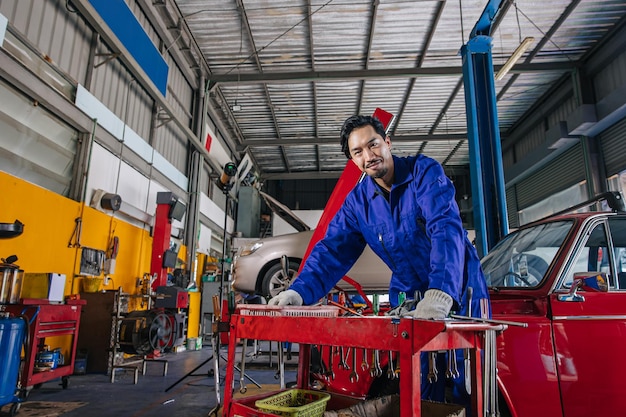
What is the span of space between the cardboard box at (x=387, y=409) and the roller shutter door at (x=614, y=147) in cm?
886

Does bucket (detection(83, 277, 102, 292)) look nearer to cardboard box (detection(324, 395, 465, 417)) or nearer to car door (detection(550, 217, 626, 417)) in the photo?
cardboard box (detection(324, 395, 465, 417))

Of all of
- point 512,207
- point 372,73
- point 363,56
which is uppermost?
point 363,56

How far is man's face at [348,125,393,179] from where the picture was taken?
184 centimetres

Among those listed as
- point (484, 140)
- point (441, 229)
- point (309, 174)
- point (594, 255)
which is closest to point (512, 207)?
point (309, 174)

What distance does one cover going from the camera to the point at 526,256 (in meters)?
2.51

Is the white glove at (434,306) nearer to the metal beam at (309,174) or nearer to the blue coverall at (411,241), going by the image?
the blue coverall at (411,241)

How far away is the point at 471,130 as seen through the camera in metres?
5.39

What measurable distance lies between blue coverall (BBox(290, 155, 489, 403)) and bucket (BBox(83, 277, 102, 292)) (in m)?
4.38

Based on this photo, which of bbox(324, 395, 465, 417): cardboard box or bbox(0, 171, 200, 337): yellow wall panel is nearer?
bbox(324, 395, 465, 417): cardboard box

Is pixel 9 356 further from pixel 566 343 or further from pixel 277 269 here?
pixel 566 343

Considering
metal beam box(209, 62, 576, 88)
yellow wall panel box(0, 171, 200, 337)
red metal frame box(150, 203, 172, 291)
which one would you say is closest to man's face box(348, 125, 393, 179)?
yellow wall panel box(0, 171, 200, 337)

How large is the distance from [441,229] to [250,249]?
168 inches

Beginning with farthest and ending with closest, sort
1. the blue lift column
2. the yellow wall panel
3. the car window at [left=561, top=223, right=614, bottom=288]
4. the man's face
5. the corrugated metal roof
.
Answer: the corrugated metal roof → the blue lift column → the yellow wall panel → the car window at [left=561, top=223, right=614, bottom=288] → the man's face

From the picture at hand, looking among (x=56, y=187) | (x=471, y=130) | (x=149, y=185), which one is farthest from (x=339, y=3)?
(x=56, y=187)
